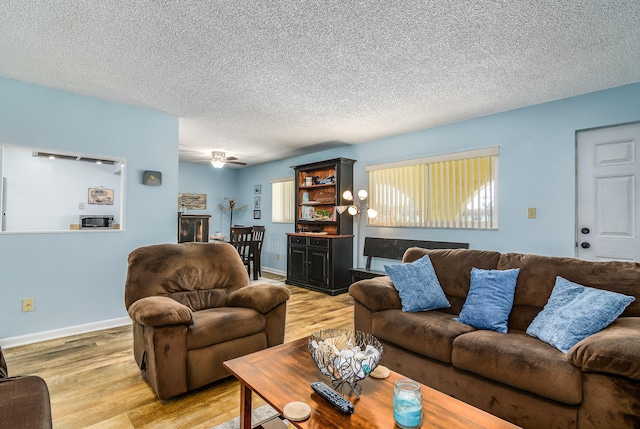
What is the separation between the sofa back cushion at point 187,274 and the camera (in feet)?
7.83

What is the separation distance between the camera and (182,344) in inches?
78.6

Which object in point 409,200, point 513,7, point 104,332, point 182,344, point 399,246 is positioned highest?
point 513,7

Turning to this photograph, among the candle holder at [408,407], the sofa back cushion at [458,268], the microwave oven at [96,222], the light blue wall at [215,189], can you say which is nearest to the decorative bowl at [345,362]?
the candle holder at [408,407]

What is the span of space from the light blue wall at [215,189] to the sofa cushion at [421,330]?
18.9 ft

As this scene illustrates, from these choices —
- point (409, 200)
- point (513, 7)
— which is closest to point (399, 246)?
point (409, 200)

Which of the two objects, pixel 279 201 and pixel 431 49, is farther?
pixel 279 201

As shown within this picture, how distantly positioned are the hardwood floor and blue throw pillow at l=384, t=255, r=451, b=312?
1.19m

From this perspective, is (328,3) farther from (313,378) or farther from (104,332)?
(104,332)

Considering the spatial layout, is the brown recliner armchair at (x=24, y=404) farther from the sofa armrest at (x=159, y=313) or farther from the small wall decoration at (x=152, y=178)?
the small wall decoration at (x=152, y=178)

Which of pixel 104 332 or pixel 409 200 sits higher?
pixel 409 200

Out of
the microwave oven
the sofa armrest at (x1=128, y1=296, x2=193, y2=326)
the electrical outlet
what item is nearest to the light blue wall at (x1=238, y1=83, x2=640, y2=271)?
the sofa armrest at (x1=128, y1=296, x2=193, y2=326)

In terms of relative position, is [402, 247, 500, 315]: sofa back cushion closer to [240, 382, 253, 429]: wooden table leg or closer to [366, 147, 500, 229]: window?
[366, 147, 500, 229]: window

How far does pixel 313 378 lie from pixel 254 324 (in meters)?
1.01

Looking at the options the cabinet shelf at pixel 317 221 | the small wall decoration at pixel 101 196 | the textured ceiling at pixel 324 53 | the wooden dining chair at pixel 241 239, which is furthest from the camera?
the wooden dining chair at pixel 241 239
